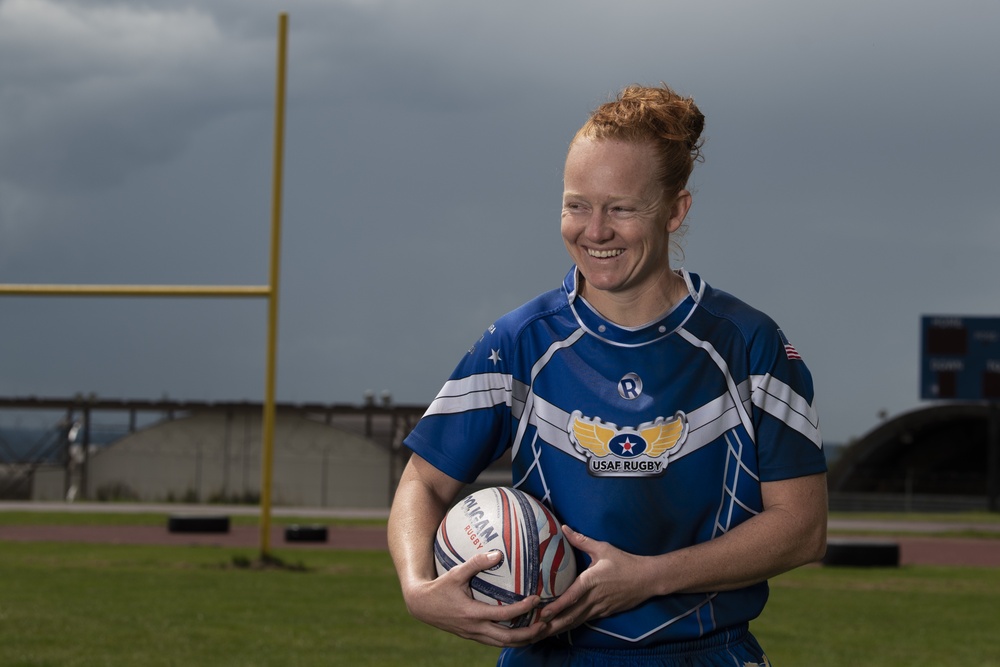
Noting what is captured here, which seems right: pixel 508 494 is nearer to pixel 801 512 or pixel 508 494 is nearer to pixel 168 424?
pixel 801 512

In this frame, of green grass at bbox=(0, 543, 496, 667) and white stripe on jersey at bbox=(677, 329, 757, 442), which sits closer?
white stripe on jersey at bbox=(677, 329, 757, 442)

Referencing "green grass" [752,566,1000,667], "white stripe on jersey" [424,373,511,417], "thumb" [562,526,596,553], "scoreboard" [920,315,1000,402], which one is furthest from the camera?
"scoreboard" [920,315,1000,402]

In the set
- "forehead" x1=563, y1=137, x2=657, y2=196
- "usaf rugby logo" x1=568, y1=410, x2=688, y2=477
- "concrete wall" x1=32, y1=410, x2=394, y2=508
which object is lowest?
"concrete wall" x1=32, y1=410, x2=394, y2=508

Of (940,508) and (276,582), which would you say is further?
(940,508)

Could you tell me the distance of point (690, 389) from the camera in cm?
282

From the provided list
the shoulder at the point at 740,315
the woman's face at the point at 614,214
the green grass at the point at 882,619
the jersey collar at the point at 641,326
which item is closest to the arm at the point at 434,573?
the jersey collar at the point at 641,326

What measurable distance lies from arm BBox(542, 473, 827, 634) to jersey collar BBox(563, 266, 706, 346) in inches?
15.9

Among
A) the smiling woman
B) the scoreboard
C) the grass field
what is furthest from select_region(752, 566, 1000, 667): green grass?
the scoreboard

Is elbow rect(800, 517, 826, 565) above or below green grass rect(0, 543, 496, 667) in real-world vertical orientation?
above

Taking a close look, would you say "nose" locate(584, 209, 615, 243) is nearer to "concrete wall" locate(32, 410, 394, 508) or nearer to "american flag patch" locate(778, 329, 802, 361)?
"american flag patch" locate(778, 329, 802, 361)

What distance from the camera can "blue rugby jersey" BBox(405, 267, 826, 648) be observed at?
9.18 feet

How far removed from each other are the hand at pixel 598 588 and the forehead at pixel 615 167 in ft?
2.43

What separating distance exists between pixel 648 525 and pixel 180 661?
7.36m

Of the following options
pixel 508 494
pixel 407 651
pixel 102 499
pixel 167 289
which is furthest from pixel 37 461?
pixel 508 494
